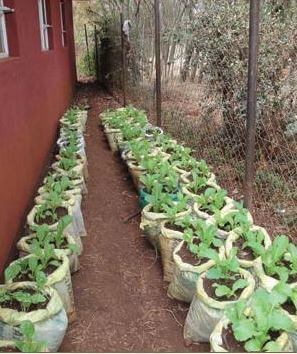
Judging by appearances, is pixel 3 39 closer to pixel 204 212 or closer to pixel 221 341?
pixel 204 212

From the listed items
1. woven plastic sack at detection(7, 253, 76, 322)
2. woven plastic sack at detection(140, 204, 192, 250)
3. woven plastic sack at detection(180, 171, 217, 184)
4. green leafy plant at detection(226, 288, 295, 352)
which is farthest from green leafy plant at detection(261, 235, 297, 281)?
woven plastic sack at detection(180, 171, 217, 184)

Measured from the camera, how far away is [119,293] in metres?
2.96

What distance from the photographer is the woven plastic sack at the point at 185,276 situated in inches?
99.0

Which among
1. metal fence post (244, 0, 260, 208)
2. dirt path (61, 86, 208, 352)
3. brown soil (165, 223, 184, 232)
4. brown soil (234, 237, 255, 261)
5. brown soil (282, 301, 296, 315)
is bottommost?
dirt path (61, 86, 208, 352)

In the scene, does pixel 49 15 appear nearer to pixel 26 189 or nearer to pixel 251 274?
pixel 26 189

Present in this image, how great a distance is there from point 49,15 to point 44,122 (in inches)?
99.4

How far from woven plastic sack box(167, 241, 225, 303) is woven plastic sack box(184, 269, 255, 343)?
0.10 m

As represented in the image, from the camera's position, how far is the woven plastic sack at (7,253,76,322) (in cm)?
243

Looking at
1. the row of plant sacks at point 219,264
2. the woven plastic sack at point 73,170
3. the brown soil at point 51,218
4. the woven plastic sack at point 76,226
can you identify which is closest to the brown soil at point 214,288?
the row of plant sacks at point 219,264

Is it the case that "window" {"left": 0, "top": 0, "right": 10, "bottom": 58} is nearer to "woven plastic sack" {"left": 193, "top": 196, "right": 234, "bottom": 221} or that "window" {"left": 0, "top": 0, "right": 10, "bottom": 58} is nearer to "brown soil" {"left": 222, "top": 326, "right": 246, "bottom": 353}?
"woven plastic sack" {"left": 193, "top": 196, "right": 234, "bottom": 221}

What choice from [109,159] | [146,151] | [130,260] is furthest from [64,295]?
[109,159]

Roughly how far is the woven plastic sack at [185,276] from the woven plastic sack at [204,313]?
104 millimetres

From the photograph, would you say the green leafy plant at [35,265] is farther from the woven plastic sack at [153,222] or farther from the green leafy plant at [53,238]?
the woven plastic sack at [153,222]

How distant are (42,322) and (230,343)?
0.89 m
